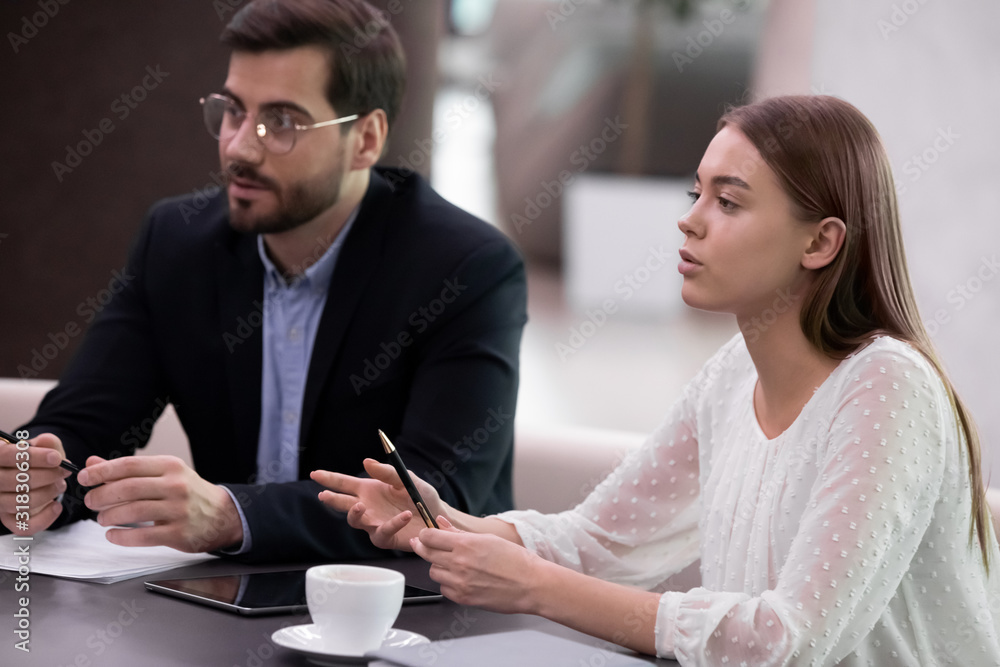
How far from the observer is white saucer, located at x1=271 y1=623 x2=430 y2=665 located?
975 mm

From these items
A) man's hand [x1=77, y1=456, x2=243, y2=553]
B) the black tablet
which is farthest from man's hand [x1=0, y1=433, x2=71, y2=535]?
the black tablet

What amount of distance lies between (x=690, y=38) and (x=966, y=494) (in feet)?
24.1

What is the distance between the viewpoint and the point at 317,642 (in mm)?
1003

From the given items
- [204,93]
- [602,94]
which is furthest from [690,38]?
[204,93]

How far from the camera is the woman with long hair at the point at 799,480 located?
3.64ft

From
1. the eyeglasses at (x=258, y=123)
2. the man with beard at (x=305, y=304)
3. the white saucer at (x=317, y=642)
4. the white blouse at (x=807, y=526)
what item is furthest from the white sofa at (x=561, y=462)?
the white saucer at (x=317, y=642)

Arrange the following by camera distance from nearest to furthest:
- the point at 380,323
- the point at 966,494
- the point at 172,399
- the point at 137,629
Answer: the point at 137,629
the point at 966,494
the point at 380,323
the point at 172,399

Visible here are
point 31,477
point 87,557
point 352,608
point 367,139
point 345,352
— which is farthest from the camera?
point 367,139

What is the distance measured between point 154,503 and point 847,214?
927mm

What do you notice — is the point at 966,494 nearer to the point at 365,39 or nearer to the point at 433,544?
the point at 433,544

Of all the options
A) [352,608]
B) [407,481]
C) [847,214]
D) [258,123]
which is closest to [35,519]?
[407,481]

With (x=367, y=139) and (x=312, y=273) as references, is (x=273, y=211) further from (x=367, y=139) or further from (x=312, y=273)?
(x=367, y=139)

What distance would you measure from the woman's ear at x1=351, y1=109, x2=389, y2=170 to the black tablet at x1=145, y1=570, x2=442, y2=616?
105 cm

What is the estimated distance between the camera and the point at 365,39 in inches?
83.6
